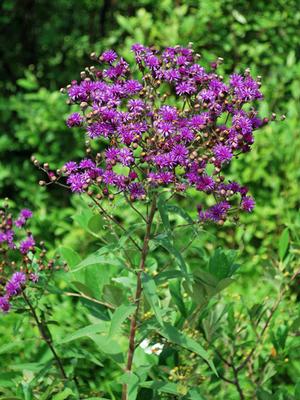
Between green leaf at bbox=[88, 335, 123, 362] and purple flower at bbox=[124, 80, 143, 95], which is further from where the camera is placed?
green leaf at bbox=[88, 335, 123, 362]

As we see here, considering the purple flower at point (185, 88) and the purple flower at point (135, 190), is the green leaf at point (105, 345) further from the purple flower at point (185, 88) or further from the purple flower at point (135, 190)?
the purple flower at point (185, 88)

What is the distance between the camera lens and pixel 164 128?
1808mm

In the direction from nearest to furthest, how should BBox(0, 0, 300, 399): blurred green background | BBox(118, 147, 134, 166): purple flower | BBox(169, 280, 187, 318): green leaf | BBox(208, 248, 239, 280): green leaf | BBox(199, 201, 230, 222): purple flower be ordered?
BBox(118, 147, 134, 166): purple flower
BBox(199, 201, 230, 222): purple flower
BBox(208, 248, 239, 280): green leaf
BBox(169, 280, 187, 318): green leaf
BBox(0, 0, 300, 399): blurred green background

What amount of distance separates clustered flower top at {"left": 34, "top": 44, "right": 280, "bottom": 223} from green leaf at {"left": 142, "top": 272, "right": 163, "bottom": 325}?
23cm

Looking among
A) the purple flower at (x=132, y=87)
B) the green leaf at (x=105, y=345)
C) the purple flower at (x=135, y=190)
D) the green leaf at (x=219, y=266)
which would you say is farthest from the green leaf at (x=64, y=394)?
the purple flower at (x=132, y=87)

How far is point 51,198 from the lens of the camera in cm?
486

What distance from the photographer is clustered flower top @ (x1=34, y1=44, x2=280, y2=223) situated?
1.81m

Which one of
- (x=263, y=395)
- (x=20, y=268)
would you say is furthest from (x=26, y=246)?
(x=263, y=395)

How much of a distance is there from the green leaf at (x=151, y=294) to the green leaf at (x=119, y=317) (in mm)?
82

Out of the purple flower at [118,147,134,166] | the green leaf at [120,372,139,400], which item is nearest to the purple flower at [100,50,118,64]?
the purple flower at [118,147,134,166]

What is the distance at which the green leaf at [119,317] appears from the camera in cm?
186

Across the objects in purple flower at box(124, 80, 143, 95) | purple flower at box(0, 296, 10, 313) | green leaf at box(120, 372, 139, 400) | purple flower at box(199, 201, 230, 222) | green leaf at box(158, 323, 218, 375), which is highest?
purple flower at box(124, 80, 143, 95)

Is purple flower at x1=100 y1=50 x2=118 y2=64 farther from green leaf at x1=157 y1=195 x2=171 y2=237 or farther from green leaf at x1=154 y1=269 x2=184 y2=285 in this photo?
green leaf at x1=154 y1=269 x2=184 y2=285

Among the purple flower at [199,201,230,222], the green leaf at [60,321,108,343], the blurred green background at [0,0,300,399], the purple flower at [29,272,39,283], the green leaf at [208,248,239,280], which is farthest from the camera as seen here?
the blurred green background at [0,0,300,399]
